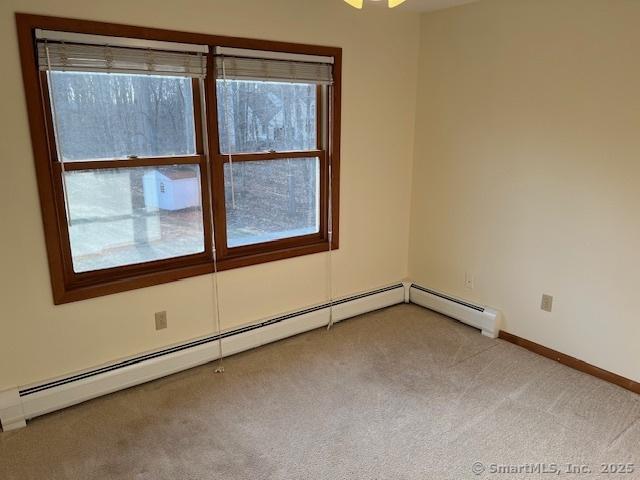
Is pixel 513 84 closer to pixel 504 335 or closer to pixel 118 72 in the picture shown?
pixel 504 335

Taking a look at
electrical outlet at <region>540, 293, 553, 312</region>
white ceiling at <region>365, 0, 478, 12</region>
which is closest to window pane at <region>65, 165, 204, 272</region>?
white ceiling at <region>365, 0, 478, 12</region>

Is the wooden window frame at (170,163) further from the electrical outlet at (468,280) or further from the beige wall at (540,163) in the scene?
the electrical outlet at (468,280)

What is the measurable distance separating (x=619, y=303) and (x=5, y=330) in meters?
3.33

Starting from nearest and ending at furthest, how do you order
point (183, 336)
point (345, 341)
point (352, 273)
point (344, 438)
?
point (344, 438)
point (183, 336)
point (345, 341)
point (352, 273)

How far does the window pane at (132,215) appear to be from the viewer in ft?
8.39

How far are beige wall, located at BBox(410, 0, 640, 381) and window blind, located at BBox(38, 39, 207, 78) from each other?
1848mm

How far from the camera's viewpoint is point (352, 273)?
3738 mm

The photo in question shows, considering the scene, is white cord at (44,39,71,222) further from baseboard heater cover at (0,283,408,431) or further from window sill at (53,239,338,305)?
baseboard heater cover at (0,283,408,431)

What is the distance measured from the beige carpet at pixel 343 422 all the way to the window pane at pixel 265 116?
1401 mm

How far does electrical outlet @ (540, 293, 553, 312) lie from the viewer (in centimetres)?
308

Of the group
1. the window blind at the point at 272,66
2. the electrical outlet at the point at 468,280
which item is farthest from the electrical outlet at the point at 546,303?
the window blind at the point at 272,66

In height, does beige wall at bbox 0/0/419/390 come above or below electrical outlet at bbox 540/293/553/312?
above

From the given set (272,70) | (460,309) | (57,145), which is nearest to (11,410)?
(57,145)

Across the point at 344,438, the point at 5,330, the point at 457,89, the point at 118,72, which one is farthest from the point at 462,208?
the point at 5,330
